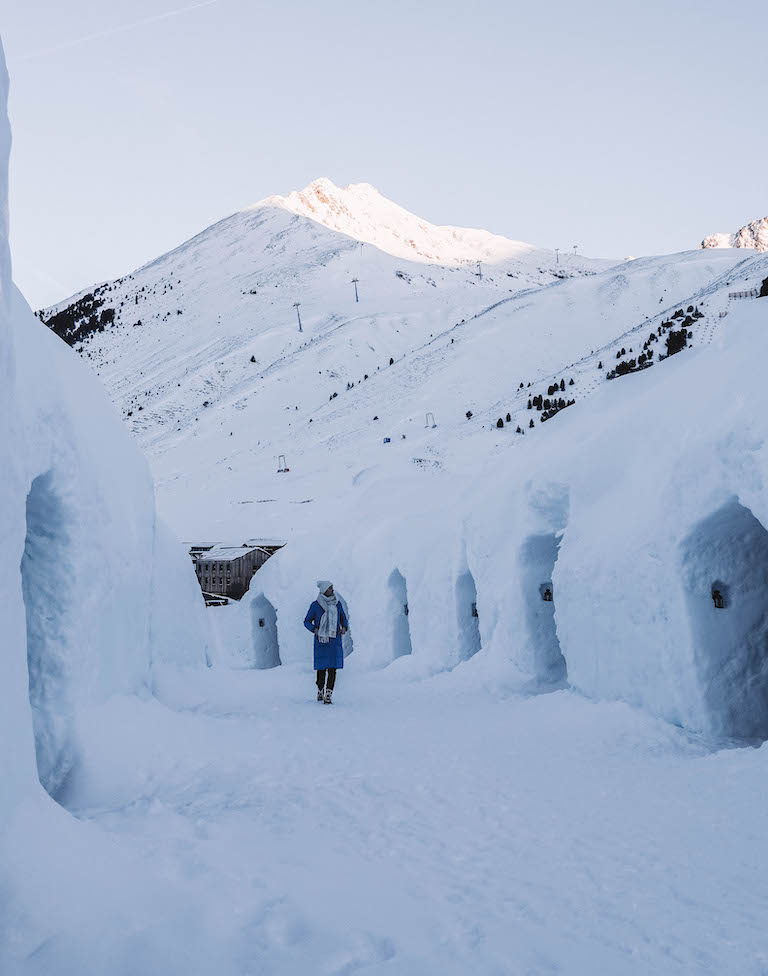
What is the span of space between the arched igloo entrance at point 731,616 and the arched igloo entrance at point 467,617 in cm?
653

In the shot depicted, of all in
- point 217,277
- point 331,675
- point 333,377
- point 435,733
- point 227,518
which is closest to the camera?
point 435,733

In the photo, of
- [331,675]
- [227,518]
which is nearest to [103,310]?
[227,518]

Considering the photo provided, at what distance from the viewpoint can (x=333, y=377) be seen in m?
53.0

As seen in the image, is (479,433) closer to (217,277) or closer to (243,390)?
(243,390)

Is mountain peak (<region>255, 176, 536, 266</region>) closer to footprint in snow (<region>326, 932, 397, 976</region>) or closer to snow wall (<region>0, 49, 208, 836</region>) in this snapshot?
snow wall (<region>0, 49, 208, 836</region>)

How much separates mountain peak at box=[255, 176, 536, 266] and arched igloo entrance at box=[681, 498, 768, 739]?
95465 millimetres

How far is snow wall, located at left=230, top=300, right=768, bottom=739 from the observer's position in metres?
7.72

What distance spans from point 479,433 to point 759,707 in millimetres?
26055

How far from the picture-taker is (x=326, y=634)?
10445 mm

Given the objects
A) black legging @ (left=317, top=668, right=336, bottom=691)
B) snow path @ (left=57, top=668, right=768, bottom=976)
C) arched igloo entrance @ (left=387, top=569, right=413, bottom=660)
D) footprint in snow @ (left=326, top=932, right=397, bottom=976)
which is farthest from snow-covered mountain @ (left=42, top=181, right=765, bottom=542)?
footprint in snow @ (left=326, top=932, right=397, bottom=976)

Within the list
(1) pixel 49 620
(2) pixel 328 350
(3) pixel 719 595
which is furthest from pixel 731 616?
(2) pixel 328 350

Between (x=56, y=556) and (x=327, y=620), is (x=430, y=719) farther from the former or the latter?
(x=56, y=556)

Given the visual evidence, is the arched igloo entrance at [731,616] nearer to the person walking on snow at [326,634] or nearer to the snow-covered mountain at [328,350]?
the person walking on snow at [326,634]

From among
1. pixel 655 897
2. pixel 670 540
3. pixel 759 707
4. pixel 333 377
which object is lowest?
pixel 759 707
